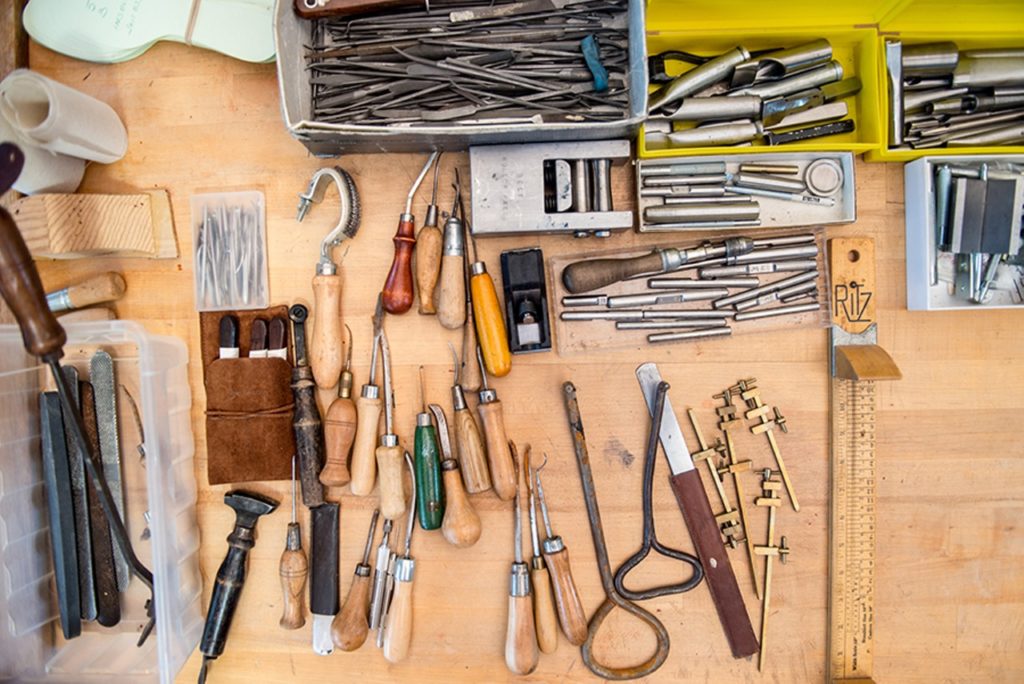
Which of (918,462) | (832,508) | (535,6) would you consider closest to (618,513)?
(832,508)

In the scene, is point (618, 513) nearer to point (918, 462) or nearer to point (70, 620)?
point (918, 462)

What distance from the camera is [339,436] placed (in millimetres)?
1415

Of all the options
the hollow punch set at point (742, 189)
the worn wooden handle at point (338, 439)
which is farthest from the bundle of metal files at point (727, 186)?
the worn wooden handle at point (338, 439)

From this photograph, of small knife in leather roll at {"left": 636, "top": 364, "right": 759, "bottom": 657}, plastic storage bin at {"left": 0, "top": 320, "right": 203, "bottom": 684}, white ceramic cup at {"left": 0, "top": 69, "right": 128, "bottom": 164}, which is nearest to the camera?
white ceramic cup at {"left": 0, "top": 69, "right": 128, "bottom": 164}

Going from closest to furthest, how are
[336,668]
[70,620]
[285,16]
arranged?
[285,16] < [70,620] < [336,668]

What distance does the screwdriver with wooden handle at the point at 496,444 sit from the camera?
1410mm

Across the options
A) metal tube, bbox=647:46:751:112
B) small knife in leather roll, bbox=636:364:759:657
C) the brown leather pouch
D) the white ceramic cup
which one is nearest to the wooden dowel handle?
the brown leather pouch

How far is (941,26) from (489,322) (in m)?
1.19

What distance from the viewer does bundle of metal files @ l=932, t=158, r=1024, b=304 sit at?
1367mm

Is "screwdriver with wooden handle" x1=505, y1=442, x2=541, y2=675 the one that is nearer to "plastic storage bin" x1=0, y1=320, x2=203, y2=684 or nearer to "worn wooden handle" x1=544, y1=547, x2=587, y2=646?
"worn wooden handle" x1=544, y1=547, x2=587, y2=646

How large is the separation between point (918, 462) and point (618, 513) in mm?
705

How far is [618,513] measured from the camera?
1.49 m

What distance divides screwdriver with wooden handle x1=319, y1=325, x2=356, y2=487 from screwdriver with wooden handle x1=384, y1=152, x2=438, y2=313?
20cm

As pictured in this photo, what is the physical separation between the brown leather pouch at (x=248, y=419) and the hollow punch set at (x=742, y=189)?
882mm
